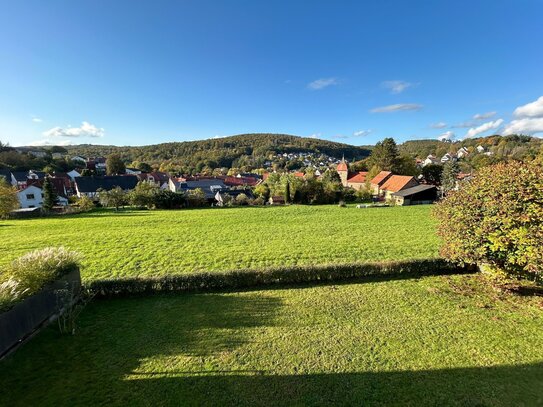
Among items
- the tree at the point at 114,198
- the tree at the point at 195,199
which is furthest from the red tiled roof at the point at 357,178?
the tree at the point at 114,198

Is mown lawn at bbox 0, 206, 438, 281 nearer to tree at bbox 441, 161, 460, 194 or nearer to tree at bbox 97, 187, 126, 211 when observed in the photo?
tree at bbox 97, 187, 126, 211

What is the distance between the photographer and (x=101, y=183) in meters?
55.1

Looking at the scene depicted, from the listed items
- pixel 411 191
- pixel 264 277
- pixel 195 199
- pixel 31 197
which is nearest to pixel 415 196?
pixel 411 191

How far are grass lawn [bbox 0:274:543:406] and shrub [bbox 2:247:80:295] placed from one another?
151cm

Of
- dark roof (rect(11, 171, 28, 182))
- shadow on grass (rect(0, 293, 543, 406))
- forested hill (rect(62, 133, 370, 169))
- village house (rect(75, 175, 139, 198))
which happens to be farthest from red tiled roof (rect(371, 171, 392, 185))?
forested hill (rect(62, 133, 370, 169))

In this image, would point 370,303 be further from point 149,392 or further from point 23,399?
point 23,399

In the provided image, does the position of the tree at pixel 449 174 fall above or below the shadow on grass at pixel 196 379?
above

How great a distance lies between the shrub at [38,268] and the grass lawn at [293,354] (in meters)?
1.51

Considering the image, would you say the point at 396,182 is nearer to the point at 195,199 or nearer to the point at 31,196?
the point at 195,199

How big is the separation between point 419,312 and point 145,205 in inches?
1489

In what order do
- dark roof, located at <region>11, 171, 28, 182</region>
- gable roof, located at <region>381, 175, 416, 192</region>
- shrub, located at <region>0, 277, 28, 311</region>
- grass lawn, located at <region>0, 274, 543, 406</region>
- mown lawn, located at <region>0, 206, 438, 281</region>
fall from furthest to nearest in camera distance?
dark roof, located at <region>11, 171, 28, 182</region> → gable roof, located at <region>381, 175, 416, 192</region> → mown lawn, located at <region>0, 206, 438, 281</region> → shrub, located at <region>0, 277, 28, 311</region> → grass lawn, located at <region>0, 274, 543, 406</region>

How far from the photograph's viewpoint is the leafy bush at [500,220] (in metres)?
8.11

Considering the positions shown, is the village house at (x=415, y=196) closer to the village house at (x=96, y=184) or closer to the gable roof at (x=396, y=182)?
the gable roof at (x=396, y=182)

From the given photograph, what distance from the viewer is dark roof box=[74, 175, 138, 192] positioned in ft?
176
